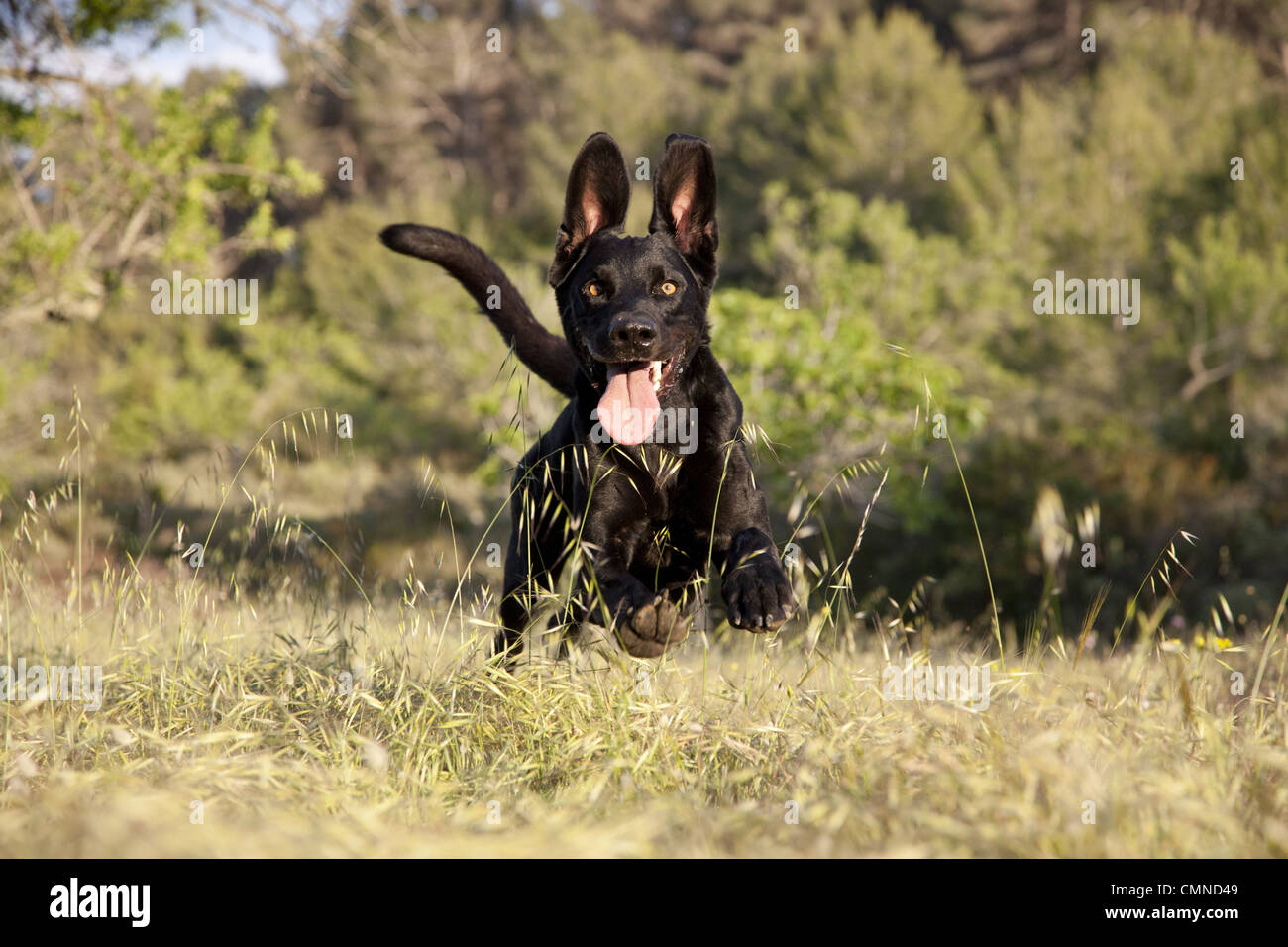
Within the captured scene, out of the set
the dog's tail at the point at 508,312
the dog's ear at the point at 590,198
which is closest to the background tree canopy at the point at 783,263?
the dog's tail at the point at 508,312

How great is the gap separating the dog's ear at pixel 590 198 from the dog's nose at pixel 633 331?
25.9 inches

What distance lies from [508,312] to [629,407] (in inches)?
51.1

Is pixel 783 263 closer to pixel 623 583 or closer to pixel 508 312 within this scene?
pixel 508 312

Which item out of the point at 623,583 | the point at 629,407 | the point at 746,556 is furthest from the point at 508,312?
the point at 746,556

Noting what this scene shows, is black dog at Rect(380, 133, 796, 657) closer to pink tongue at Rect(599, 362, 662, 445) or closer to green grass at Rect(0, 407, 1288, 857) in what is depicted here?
pink tongue at Rect(599, 362, 662, 445)

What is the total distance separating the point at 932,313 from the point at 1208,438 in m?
7.89

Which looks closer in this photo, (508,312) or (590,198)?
(590,198)

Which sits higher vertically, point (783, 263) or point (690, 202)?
point (783, 263)

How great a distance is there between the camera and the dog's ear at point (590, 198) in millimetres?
3990

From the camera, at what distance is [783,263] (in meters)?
20.9

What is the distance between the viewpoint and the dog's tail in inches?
178

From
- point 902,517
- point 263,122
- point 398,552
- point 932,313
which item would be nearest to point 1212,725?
point 263,122

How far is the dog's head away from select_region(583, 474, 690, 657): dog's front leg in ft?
0.88

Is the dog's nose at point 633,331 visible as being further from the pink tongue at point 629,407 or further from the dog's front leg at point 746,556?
the dog's front leg at point 746,556
